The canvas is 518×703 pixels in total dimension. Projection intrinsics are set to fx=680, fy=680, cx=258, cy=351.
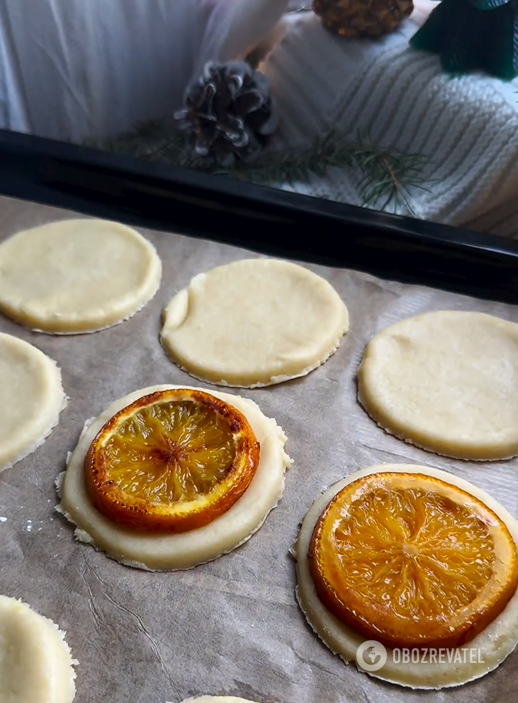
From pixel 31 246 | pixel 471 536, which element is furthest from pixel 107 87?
pixel 471 536

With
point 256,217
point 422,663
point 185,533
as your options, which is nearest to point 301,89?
point 256,217

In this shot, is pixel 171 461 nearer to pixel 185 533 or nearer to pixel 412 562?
pixel 185 533

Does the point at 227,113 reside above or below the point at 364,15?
below

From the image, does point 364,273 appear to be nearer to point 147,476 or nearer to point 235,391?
point 235,391

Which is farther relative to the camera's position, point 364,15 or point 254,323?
point 364,15

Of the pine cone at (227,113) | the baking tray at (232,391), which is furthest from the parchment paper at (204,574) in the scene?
the pine cone at (227,113)
